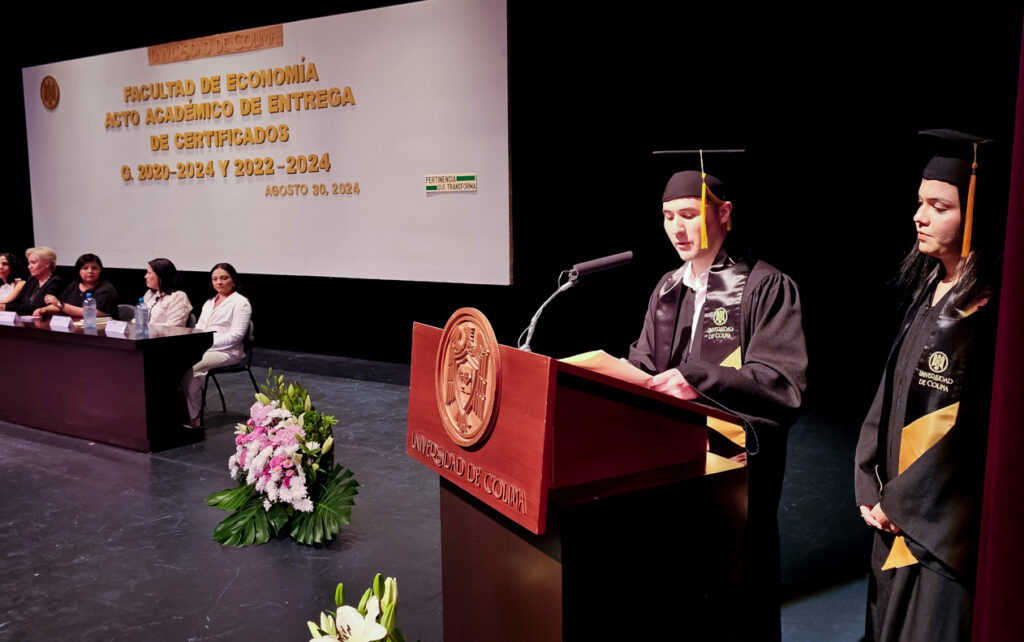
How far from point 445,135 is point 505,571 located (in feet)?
18.4

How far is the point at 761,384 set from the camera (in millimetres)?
1933

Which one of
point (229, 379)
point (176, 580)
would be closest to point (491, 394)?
point (176, 580)

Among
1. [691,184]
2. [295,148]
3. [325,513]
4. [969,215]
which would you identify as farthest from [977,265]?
[295,148]

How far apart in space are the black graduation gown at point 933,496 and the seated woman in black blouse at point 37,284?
20.8ft

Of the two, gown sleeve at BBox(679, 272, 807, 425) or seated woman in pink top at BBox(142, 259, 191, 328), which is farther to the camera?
seated woman in pink top at BBox(142, 259, 191, 328)

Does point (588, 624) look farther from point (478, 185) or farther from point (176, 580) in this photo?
point (478, 185)

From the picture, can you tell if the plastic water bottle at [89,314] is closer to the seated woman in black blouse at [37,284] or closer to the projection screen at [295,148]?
the seated woman in black blouse at [37,284]

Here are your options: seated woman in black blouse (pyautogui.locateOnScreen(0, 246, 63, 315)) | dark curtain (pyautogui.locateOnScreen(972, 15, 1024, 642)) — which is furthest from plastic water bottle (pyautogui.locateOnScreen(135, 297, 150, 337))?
dark curtain (pyautogui.locateOnScreen(972, 15, 1024, 642))

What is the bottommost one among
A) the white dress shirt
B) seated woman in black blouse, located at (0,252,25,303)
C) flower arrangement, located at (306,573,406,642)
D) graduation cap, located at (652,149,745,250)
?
flower arrangement, located at (306,573,406,642)

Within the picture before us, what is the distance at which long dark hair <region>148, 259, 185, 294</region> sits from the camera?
5.93 m

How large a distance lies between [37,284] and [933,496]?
6.81 meters

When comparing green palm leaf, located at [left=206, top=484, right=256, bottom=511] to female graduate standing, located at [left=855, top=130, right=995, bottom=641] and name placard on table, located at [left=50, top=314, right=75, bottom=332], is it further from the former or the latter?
female graduate standing, located at [left=855, top=130, right=995, bottom=641]

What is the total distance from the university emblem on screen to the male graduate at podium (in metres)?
0.49

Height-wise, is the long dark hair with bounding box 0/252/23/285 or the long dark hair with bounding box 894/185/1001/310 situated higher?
the long dark hair with bounding box 894/185/1001/310
